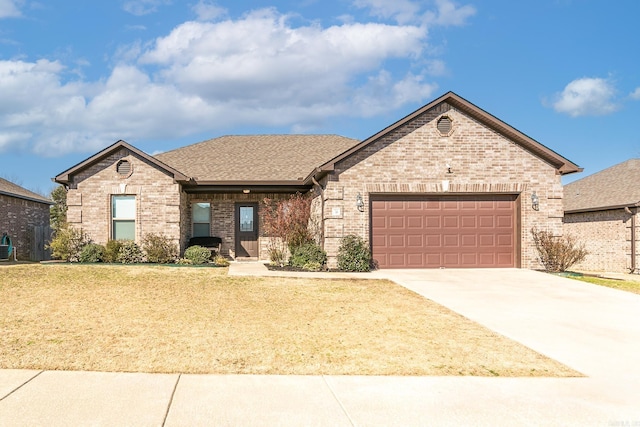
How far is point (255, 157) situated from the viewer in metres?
22.9

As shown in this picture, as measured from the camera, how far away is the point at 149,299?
11.0 meters

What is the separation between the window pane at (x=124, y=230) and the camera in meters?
19.1

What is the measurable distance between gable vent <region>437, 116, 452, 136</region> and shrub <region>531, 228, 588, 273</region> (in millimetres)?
4761

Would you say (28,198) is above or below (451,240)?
above

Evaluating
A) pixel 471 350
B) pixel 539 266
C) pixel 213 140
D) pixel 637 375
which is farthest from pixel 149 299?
pixel 213 140

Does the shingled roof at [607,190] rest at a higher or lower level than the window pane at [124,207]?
higher

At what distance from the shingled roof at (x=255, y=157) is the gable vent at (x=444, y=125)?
4733 millimetres

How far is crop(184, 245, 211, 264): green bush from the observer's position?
18.3 metres

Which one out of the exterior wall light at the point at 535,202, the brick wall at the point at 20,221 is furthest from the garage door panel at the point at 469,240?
the brick wall at the point at 20,221

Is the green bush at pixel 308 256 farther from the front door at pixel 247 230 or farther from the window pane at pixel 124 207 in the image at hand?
the window pane at pixel 124 207

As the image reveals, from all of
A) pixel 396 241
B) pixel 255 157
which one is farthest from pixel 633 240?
pixel 255 157

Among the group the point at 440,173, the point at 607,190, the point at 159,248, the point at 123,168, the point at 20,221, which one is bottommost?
the point at 159,248

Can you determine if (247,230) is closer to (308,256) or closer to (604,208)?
(308,256)

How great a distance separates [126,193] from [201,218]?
11.5ft
